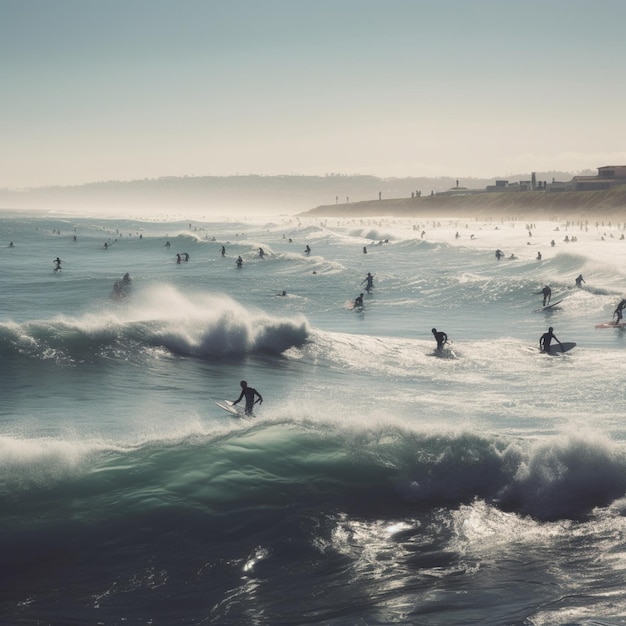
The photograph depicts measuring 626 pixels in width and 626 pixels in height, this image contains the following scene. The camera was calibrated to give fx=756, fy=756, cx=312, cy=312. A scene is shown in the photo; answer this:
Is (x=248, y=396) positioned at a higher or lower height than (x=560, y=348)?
higher

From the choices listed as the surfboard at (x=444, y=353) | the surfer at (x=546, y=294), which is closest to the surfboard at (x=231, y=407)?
the surfboard at (x=444, y=353)

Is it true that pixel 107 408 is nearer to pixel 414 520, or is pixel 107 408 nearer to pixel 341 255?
pixel 414 520

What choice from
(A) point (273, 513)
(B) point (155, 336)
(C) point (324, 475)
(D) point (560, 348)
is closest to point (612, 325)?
(D) point (560, 348)

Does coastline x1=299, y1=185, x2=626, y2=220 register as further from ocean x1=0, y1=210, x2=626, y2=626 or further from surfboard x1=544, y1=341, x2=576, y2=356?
ocean x1=0, y1=210, x2=626, y2=626

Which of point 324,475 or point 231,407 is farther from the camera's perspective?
point 231,407

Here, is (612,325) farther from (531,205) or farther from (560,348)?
(531,205)

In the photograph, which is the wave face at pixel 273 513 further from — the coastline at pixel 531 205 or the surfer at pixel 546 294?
the coastline at pixel 531 205

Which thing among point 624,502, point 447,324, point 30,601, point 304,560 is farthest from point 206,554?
point 447,324

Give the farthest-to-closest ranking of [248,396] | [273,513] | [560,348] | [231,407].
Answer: [560,348], [231,407], [248,396], [273,513]
